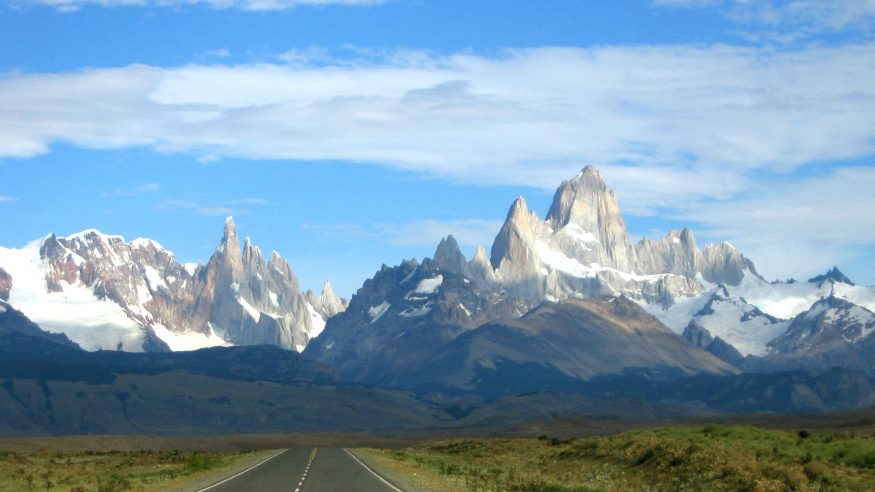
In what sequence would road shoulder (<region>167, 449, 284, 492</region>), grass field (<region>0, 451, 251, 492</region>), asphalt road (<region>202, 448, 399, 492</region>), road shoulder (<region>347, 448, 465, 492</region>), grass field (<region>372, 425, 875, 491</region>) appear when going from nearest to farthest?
grass field (<region>372, 425, 875, 491</region>), asphalt road (<region>202, 448, 399, 492</region>), road shoulder (<region>347, 448, 465, 492</region>), road shoulder (<region>167, 449, 284, 492</region>), grass field (<region>0, 451, 251, 492</region>)

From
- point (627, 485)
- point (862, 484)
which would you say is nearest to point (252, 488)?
point (627, 485)

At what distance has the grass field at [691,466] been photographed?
65.3m

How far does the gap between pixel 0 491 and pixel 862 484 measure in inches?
1853

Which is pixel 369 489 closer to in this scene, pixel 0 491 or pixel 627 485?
pixel 627 485

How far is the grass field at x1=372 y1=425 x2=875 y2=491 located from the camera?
6531 centimetres

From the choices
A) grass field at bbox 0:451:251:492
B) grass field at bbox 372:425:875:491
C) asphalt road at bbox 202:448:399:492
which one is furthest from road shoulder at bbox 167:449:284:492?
grass field at bbox 372:425:875:491

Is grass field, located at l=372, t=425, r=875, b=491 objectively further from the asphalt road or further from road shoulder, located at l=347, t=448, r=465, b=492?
the asphalt road

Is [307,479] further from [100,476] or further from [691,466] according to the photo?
[100,476]

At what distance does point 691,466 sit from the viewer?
75.3 m

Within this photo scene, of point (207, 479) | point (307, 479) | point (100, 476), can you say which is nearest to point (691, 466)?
point (307, 479)

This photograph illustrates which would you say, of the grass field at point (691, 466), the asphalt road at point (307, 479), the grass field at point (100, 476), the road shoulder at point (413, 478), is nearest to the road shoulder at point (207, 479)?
the grass field at point (100, 476)

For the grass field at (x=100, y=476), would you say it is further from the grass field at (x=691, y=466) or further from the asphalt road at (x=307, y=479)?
the grass field at (x=691, y=466)

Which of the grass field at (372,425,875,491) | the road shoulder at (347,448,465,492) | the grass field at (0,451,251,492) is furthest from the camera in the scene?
the grass field at (0,451,251,492)

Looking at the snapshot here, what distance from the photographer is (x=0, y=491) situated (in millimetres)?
76438
